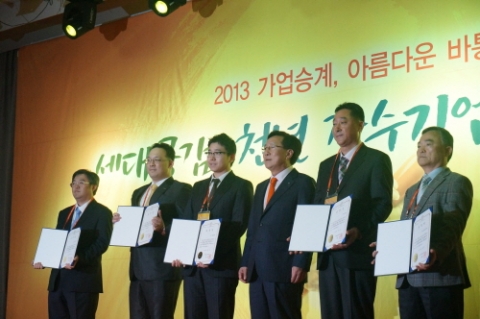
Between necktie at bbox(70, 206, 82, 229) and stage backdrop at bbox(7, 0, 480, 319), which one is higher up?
stage backdrop at bbox(7, 0, 480, 319)

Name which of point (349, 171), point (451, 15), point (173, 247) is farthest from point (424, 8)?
point (173, 247)

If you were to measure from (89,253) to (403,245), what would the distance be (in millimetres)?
2399

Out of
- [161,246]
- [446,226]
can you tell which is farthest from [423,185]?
[161,246]

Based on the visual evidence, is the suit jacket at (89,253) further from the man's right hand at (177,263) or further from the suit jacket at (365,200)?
the suit jacket at (365,200)

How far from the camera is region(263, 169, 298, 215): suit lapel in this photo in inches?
153

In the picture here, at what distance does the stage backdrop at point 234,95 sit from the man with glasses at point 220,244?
2.36ft

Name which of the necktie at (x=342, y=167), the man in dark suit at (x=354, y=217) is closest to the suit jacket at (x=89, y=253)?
the man in dark suit at (x=354, y=217)

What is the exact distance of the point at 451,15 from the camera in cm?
434

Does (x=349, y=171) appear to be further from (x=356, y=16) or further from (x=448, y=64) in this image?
(x=356, y=16)

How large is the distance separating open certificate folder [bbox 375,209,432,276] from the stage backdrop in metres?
0.92

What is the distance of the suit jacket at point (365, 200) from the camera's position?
3.47m

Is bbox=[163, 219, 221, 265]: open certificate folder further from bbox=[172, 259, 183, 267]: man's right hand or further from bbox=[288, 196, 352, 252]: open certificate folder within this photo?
bbox=[288, 196, 352, 252]: open certificate folder

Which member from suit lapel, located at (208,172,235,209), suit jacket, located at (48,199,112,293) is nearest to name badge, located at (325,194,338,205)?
suit lapel, located at (208,172,235,209)

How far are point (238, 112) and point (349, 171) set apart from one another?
5.73 ft
